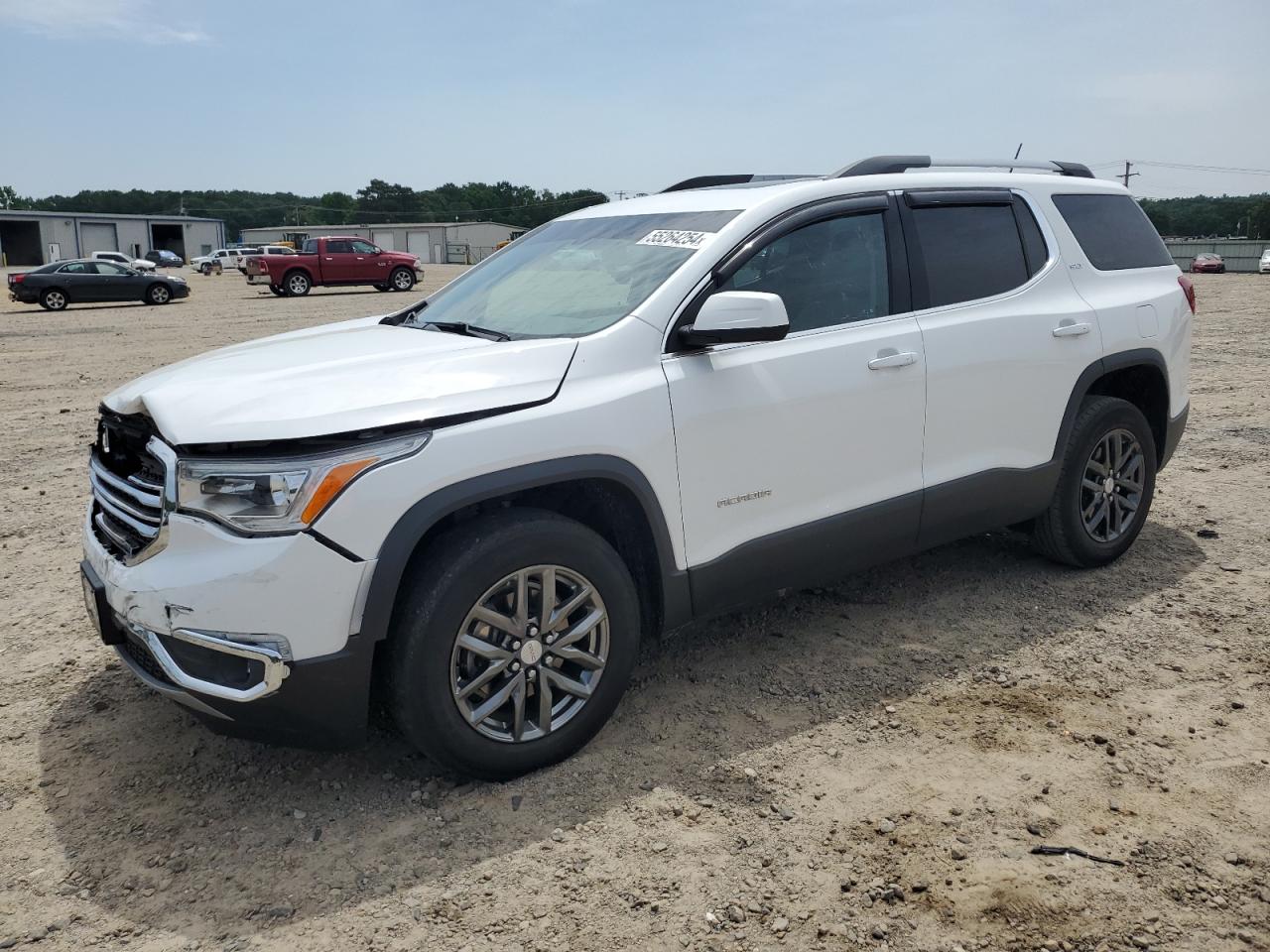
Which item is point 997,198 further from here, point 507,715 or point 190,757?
point 190,757

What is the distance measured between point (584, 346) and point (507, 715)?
1232 millimetres

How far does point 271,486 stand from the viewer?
111 inches

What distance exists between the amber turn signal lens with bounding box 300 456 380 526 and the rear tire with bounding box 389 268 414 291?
29.7m

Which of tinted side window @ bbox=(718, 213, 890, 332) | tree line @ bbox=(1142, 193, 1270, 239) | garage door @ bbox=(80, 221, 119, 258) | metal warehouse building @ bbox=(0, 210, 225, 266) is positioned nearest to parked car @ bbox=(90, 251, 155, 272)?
tinted side window @ bbox=(718, 213, 890, 332)

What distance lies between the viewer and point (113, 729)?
12.1 ft

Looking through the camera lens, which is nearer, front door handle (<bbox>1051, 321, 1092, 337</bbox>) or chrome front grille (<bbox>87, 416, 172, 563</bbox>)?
chrome front grille (<bbox>87, 416, 172, 563</bbox>)

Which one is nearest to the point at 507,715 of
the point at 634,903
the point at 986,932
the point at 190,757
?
the point at 634,903

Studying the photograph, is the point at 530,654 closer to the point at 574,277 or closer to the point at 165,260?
the point at 574,277

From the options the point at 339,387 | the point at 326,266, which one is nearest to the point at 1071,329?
the point at 339,387

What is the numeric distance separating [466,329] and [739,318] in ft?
3.78

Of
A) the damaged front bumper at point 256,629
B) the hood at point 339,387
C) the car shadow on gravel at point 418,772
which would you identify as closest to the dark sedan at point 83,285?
the car shadow on gravel at point 418,772

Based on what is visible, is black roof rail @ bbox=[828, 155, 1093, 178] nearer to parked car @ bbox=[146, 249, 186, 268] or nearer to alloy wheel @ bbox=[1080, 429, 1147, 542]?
alloy wheel @ bbox=[1080, 429, 1147, 542]

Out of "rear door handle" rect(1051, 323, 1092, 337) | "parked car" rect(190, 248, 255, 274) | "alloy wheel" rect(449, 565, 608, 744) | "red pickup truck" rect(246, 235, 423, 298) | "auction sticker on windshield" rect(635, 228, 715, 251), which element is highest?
"parked car" rect(190, 248, 255, 274)

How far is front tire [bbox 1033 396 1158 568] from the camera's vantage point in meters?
4.82
